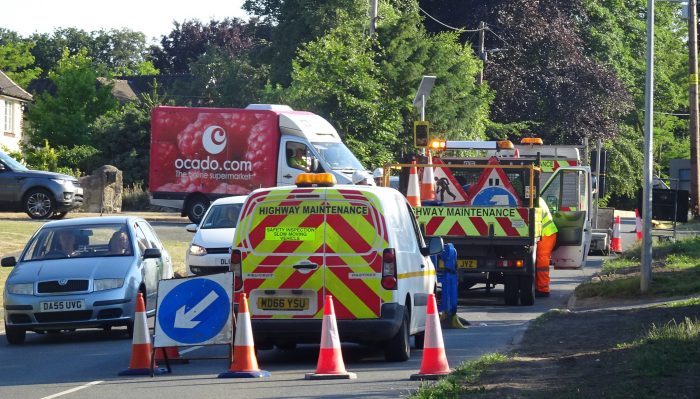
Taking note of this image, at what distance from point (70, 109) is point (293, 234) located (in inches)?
2099

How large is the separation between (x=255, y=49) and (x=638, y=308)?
47002 millimetres

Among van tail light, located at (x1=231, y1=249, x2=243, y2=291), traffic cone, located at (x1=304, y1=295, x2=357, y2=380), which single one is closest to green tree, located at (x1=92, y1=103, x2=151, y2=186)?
van tail light, located at (x1=231, y1=249, x2=243, y2=291)

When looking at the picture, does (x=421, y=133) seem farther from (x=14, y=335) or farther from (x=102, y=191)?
(x=102, y=191)

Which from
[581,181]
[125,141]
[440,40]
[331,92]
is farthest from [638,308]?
[125,141]

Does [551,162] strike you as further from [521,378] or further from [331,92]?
[521,378]

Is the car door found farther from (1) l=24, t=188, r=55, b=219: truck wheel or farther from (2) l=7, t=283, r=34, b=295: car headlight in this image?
(1) l=24, t=188, r=55, b=219: truck wheel

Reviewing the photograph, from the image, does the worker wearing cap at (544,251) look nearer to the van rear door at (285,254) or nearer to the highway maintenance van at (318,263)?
the highway maintenance van at (318,263)

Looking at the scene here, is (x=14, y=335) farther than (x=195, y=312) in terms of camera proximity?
Yes

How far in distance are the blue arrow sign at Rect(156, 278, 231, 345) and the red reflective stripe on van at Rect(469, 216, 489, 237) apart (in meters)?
8.64

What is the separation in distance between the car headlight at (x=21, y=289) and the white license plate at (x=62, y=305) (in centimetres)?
27

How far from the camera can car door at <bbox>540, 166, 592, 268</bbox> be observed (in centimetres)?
2370

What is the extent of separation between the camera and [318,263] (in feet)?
43.0

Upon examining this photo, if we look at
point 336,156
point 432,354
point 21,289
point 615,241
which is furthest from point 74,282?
point 615,241

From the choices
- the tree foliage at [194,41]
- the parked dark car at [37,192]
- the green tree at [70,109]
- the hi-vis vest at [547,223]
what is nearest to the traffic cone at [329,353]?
the hi-vis vest at [547,223]
